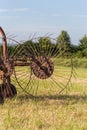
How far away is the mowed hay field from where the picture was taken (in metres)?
5.02

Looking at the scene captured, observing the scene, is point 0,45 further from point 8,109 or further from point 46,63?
point 8,109

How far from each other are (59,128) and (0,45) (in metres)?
2.25

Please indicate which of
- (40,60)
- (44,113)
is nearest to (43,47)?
(40,60)

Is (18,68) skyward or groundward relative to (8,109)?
skyward

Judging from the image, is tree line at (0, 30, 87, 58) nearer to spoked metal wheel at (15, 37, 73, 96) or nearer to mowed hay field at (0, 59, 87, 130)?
spoked metal wheel at (15, 37, 73, 96)

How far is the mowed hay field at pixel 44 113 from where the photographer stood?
502cm

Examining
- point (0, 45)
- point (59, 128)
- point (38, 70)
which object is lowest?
point (59, 128)

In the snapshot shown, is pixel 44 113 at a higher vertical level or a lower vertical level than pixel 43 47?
lower

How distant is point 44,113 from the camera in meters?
5.73

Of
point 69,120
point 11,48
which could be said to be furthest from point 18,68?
point 69,120

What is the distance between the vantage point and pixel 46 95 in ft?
24.6

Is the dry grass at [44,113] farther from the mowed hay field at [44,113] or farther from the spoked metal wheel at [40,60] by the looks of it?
the spoked metal wheel at [40,60]

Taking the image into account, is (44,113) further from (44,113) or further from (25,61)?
(25,61)

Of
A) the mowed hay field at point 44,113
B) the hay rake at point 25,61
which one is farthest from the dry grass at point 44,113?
the hay rake at point 25,61
